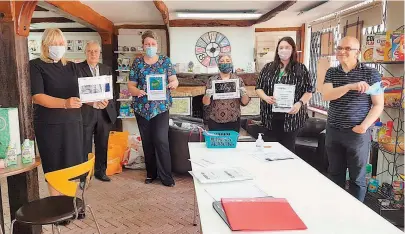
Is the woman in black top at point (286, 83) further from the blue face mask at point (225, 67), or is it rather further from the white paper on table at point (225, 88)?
the blue face mask at point (225, 67)

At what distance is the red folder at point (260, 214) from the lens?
4.63ft

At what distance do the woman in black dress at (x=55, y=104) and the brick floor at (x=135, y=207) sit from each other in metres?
0.64

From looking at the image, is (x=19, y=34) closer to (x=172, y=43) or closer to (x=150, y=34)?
(x=150, y=34)

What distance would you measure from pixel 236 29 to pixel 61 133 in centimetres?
516

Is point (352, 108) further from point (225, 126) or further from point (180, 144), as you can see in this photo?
point (180, 144)

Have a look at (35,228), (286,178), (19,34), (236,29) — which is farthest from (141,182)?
(236,29)

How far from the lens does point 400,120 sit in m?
3.40

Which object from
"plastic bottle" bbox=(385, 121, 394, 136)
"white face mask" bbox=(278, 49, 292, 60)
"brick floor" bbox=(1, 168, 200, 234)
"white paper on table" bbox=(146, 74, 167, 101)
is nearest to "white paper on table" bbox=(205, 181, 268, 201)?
"brick floor" bbox=(1, 168, 200, 234)

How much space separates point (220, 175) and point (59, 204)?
3.67 feet

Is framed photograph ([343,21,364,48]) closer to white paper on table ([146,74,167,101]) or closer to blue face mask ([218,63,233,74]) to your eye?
blue face mask ([218,63,233,74])

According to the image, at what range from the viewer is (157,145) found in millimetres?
4051

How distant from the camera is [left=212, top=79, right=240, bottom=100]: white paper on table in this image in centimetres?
349

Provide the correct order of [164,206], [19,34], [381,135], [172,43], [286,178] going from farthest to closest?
[172,43] < [164,206] < [381,135] < [19,34] < [286,178]

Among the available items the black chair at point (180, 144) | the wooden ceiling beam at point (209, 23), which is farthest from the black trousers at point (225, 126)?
the wooden ceiling beam at point (209, 23)
